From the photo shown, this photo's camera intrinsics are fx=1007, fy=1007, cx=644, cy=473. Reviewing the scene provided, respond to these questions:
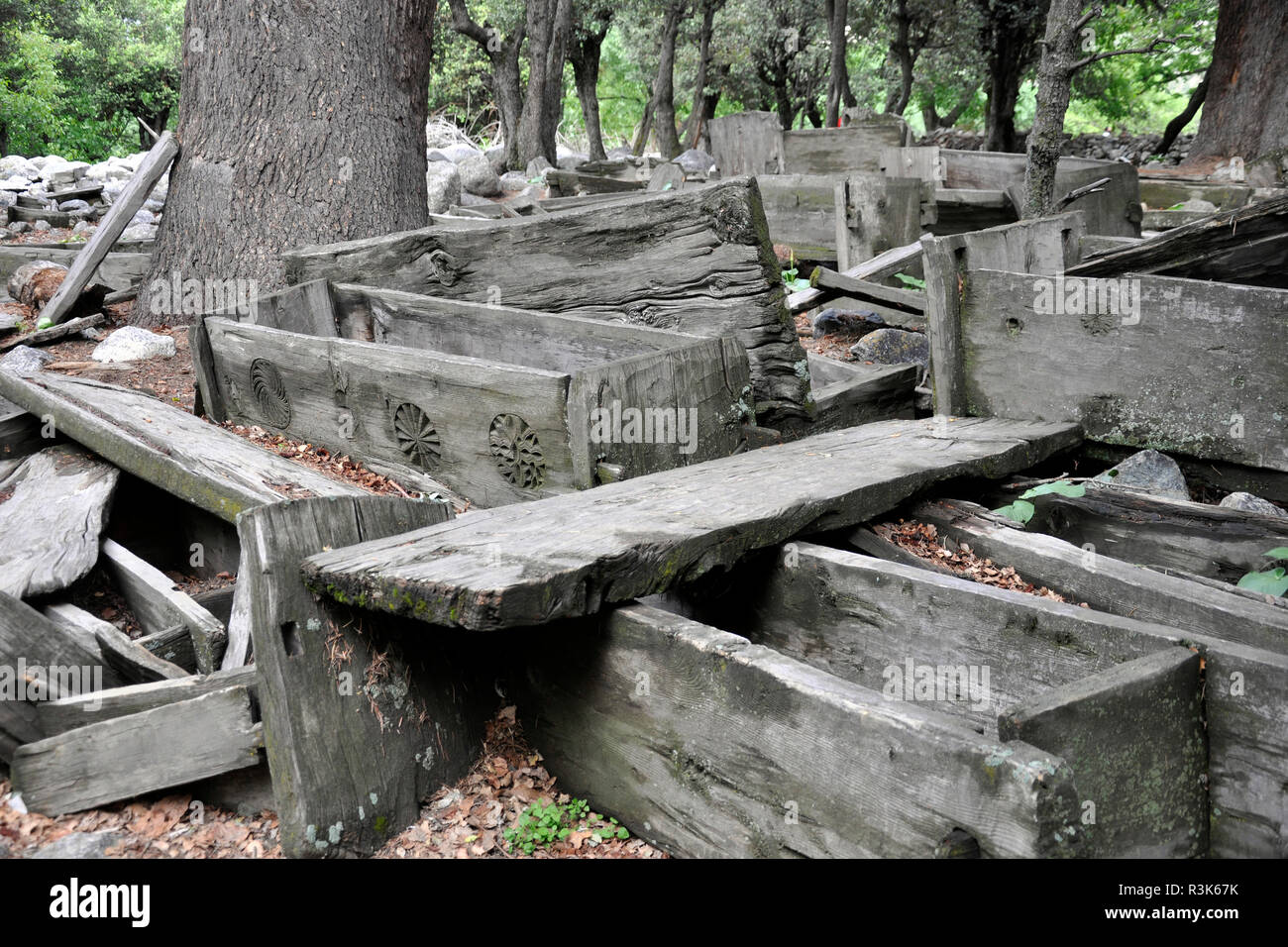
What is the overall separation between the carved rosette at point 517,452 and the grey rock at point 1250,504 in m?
2.43

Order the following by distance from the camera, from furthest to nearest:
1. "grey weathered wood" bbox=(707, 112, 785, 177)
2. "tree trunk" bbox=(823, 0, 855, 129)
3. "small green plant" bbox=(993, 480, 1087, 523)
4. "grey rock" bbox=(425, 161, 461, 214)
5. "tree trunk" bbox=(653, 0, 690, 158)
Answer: "tree trunk" bbox=(653, 0, 690, 158) → "tree trunk" bbox=(823, 0, 855, 129) → "grey rock" bbox=(425, 161, 461, 214) → "grey weathered wood" bbox=(707, 112, 785, 177) → "small green plant" bbox=(993, 480, 1087, 523)

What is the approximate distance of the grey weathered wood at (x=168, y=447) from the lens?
12.7 feet

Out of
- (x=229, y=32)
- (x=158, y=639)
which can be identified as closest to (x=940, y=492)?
(x=158, y=639)

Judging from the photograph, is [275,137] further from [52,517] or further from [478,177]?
[478,177]

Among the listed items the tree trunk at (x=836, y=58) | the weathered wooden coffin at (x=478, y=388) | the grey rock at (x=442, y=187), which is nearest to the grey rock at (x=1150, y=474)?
the weathered wooden coffin at (x=478, y=388)

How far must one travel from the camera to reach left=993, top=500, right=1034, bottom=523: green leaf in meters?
3.64

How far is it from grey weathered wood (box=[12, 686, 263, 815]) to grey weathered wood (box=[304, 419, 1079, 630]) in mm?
508

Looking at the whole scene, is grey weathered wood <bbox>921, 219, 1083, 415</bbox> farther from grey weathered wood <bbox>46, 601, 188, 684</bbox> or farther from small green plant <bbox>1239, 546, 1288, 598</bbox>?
grey weathered wood <bbox>46, 601, 188, 684</bbox>

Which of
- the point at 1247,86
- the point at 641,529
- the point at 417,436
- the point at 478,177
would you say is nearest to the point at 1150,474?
the point at 641,529

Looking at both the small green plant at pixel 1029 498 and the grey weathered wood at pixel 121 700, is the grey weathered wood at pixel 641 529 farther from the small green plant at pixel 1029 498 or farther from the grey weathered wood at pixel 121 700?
the grey weathered wood at pixel 121 700

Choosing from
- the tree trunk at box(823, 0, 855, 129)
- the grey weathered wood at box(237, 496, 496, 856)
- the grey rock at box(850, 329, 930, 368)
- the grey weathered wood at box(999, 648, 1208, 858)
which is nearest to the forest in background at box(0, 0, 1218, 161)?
Result: the tree trunk at box(823, 0, 855, 129)

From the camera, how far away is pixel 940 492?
12.1ft

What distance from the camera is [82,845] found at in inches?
102

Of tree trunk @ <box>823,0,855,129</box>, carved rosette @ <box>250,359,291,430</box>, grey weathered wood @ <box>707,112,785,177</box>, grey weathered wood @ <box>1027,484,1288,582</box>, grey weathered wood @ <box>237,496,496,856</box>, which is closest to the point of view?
grey weathered wood @ <box>237,496,496,856</box>
